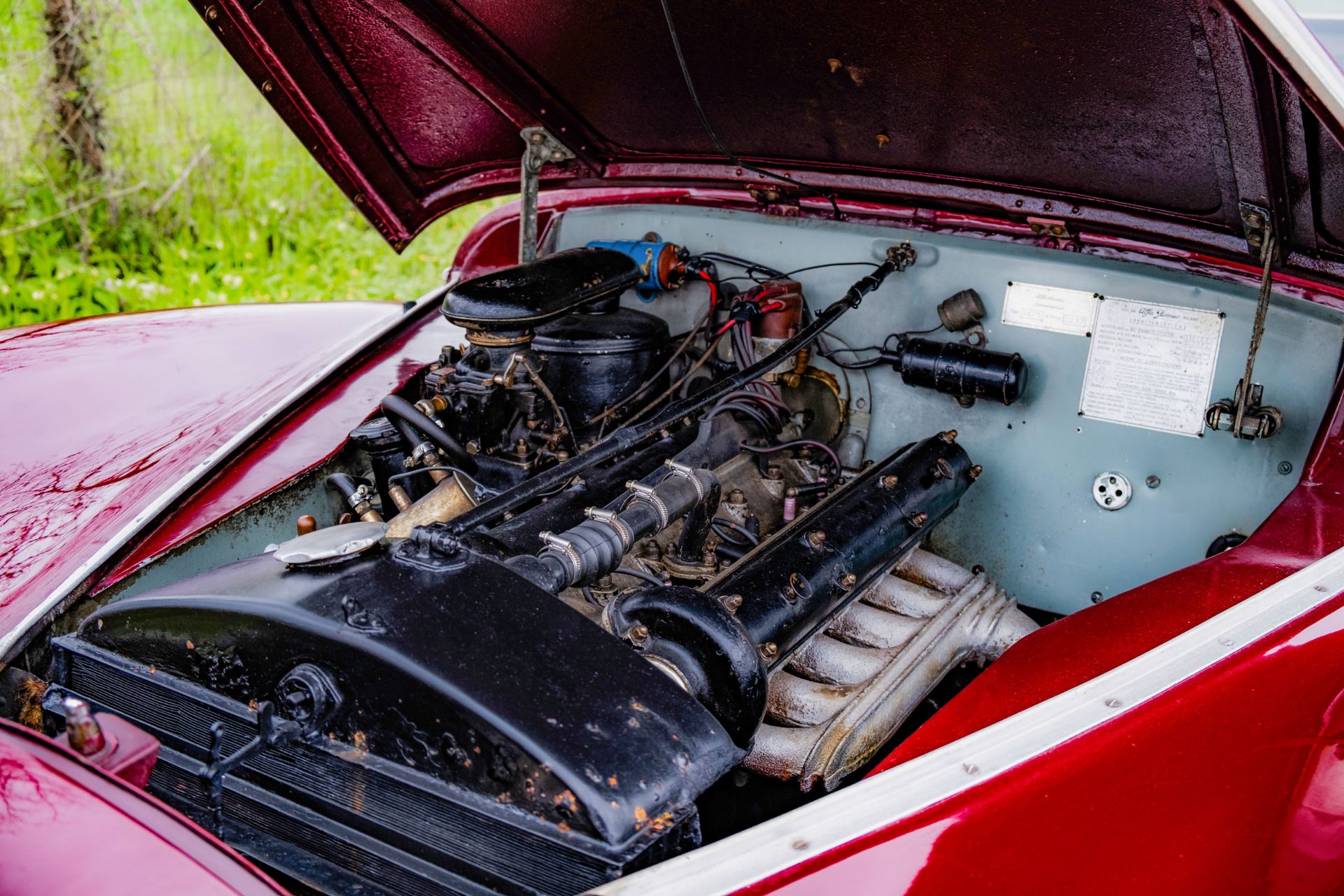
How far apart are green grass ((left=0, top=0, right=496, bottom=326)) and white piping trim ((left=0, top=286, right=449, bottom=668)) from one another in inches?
113

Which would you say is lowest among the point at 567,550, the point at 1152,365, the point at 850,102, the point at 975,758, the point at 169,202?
the point at 975,758

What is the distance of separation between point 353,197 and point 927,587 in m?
1.53

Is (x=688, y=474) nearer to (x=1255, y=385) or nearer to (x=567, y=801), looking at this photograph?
(x=567, y=801)

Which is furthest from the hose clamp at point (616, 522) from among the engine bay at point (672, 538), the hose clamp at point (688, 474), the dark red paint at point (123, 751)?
the dark red paint at point (123, 751)

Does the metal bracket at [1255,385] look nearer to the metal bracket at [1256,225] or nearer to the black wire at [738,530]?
the metal bracket at [1256,225]

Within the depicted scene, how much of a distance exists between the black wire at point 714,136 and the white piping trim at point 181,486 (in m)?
0.86

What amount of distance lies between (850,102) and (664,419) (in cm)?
66

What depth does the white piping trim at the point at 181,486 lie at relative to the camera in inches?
59.8

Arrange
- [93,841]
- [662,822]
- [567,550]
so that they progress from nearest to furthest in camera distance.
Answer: [93,841] → [662,822] → [567,550]

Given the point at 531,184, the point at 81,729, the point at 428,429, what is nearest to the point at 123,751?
the point at 81,729

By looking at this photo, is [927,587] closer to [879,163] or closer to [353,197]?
[879,163]

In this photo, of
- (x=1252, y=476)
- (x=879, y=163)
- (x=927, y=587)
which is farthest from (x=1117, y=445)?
(x=879, y=163)

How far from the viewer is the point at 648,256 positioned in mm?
2234

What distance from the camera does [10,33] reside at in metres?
5.10
